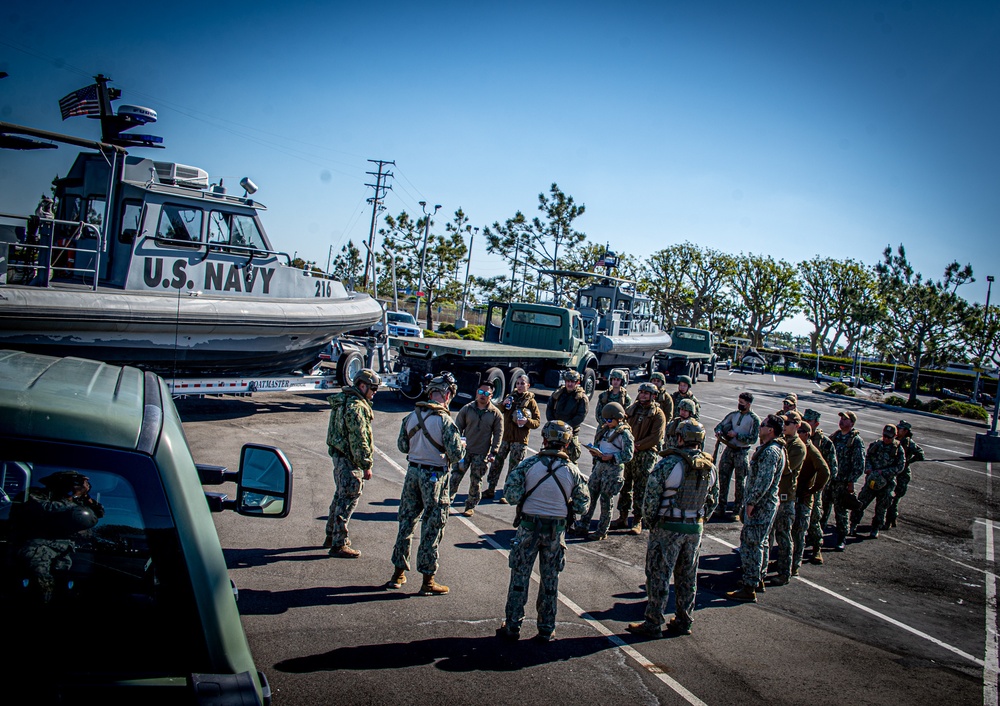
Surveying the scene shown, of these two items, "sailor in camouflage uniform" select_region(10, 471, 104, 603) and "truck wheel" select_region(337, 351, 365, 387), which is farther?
"truck wheel" select_region(337, 351, 365, 387)

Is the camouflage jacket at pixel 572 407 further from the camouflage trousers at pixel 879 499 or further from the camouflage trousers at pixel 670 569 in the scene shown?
the camouflage trousers at pixel 879 499

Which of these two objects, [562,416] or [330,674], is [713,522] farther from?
[330,674]

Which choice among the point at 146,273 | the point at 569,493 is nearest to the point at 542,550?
the point at 569,493

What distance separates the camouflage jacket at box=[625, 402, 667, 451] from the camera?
26.5ft

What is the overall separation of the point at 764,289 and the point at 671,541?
4931 centimetres

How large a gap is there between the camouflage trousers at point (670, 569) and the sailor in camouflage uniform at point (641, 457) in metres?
2.61

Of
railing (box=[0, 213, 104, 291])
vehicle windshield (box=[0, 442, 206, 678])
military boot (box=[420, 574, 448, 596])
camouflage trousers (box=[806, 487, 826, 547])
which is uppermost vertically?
railing (box=[0, 213, 104, 291])

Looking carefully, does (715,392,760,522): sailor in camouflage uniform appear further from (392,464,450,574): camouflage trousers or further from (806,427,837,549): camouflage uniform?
(392,464,450,574): camouflage trousers

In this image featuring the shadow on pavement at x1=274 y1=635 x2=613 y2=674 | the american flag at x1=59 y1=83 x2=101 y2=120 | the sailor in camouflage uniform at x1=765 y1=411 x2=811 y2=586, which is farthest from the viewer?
the american flag at x1=59 y1=83 x2=101 y2=120

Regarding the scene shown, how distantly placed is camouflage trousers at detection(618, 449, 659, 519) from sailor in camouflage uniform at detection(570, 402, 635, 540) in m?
0.45

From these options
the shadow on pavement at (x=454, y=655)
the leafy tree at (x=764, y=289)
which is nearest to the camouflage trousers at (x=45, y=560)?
the shadow on pavement at (x=454, y=655)

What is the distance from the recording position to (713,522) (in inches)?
349

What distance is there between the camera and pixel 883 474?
9.05 meters

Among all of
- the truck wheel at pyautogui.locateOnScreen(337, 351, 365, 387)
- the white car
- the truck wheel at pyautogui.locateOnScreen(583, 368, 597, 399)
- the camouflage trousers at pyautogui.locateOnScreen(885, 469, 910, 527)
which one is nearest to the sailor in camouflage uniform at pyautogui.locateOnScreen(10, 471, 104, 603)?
the camouflage trousers at pyautogui.locateOnScreen(885, 469, 910, 527)
